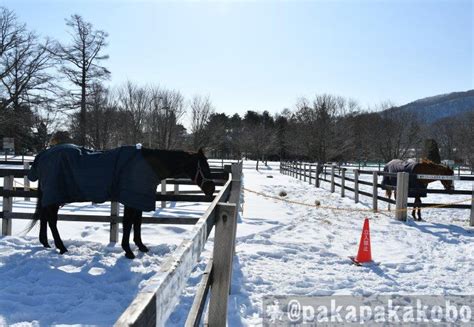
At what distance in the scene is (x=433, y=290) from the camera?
4.38 metres

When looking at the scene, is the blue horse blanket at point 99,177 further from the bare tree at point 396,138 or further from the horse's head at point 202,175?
the bare tree at point 396,138

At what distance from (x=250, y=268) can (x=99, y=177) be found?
7.57 feet

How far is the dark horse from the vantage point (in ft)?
16.7

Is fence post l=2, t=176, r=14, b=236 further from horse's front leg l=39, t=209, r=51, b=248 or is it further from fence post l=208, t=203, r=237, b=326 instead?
fence post l=208, t=203, r=237, b=326

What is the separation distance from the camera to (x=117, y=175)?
5113 millimetres

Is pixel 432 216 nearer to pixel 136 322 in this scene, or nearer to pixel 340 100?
pixel 136 322

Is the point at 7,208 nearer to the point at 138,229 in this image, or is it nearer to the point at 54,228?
the point at 54,228

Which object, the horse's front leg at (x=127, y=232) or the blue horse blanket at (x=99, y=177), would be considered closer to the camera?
the blue horse blanket at (x=99, y=177)

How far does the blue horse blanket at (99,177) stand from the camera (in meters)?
5.07

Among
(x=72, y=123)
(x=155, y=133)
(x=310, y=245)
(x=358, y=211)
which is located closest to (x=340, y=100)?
(x=155, y=133)

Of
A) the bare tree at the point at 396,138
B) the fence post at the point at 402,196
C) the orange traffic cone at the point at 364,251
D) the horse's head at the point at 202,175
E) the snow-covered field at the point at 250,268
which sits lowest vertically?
the snow-covered field at the point at 250,268

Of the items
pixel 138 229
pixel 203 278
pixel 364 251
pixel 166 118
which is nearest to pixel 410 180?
pixel 364 251

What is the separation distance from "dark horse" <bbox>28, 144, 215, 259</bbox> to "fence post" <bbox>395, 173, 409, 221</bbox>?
220 inches

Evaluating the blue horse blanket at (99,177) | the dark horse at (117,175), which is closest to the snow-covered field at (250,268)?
the dark horse at (117,175)
